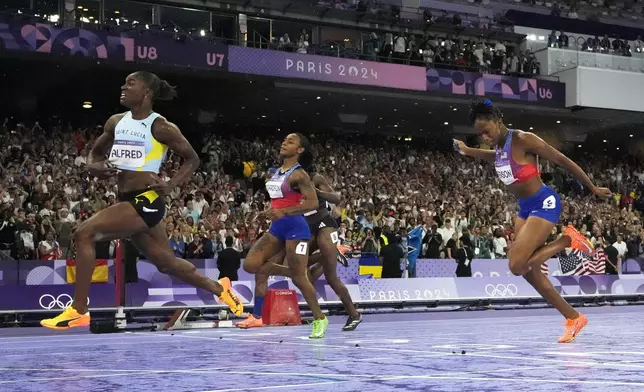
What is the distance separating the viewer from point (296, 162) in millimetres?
10391

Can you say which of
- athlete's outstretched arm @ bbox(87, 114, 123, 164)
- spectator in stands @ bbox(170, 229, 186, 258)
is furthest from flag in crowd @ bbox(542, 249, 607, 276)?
athlete's outstretched arm @ bbox(87, 114, 123, 164)

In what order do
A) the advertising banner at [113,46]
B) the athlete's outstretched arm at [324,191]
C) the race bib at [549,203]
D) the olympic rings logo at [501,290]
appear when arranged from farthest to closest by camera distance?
1. the advertising banner at [113,46]
2. the olympic rings logo at [501,290]
3. the athlete's outstretched arm at [324,191]
4. the race bib at [549,203]

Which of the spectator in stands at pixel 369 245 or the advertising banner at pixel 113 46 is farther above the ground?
the advertising banner at pixel 113 46

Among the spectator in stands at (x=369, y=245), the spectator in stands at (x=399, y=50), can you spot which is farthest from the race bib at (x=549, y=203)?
the spectator in stands at (x=399, y=50)

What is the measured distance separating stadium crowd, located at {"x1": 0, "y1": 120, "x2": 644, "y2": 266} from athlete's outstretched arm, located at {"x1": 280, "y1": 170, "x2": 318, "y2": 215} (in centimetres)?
426

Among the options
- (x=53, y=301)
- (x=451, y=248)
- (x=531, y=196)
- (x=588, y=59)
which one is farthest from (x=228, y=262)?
(x=588, y=59)

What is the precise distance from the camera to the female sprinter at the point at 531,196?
8578mm

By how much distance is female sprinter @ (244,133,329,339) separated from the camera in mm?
10086

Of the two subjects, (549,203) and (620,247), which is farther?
(620,247)

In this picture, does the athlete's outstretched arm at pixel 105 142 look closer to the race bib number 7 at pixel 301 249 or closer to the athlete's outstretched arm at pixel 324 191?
the race bib number 7 at pixel 301 249

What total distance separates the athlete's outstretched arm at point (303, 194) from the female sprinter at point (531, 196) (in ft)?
6.93

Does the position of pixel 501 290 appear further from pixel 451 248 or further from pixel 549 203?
pixel 549 203

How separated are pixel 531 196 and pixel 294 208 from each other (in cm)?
269

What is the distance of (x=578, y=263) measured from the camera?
75.8 ft
